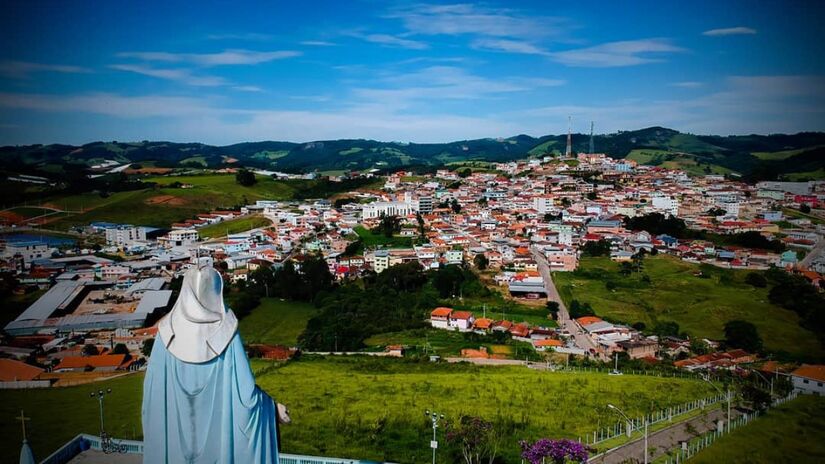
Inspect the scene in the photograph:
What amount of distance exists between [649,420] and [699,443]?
1.32 m

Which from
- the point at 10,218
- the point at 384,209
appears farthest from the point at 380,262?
the point at 10,218

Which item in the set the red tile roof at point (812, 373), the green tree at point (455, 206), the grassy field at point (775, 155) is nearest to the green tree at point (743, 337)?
the red tile roof at point (812, 373)

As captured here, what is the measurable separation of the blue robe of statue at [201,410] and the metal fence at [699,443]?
28.5 ft

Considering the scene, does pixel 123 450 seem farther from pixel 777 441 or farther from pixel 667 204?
pixel 667 204

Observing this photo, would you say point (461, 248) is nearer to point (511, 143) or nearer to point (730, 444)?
point (730, 444)

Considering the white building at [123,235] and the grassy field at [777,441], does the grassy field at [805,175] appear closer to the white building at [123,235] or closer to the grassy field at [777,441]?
the grassy field at [777,441]

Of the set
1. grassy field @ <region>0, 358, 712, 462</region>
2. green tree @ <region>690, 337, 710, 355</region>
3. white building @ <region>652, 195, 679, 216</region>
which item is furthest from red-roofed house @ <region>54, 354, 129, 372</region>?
white building @ <region>652, 195, 679, 216</region>

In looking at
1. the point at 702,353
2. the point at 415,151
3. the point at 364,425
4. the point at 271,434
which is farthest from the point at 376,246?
the point at 415,151

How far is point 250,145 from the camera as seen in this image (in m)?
172

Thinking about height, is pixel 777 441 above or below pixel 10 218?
below

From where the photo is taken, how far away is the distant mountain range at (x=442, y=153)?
66.2m

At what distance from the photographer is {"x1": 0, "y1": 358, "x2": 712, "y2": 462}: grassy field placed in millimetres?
11148

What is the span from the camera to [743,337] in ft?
67.2

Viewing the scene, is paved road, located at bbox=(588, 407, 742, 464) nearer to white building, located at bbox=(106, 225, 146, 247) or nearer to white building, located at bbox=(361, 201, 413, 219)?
white building, located at bbox=(106, 225, 146, 247)
